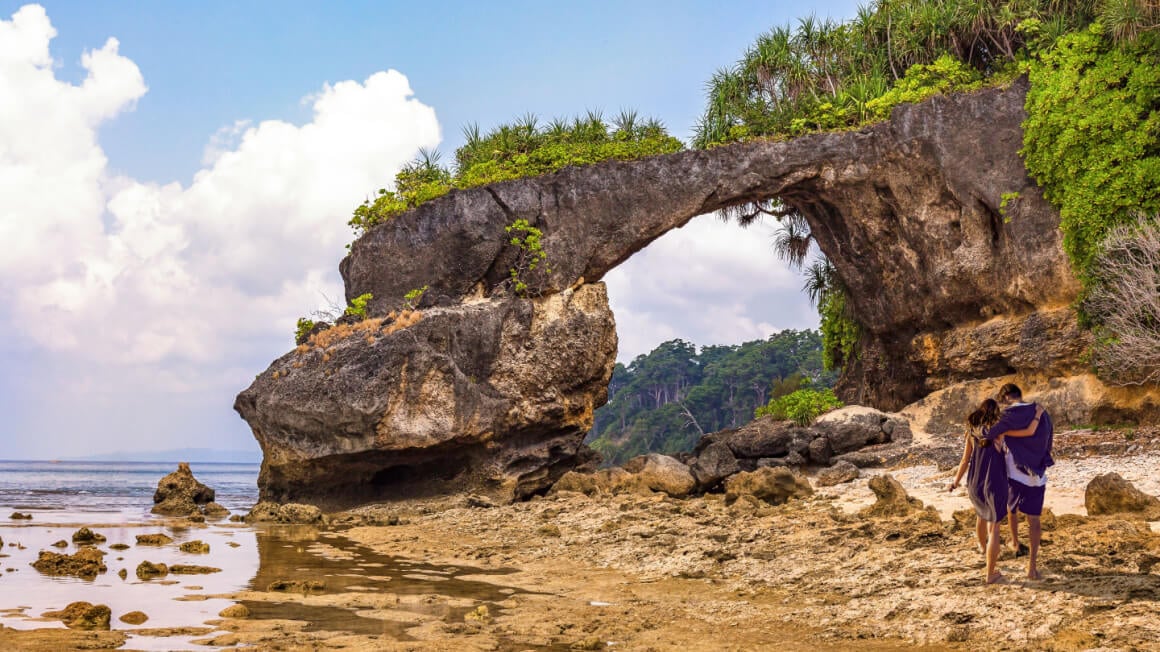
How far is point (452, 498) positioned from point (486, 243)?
570 cm

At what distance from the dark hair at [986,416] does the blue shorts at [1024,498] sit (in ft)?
1.57

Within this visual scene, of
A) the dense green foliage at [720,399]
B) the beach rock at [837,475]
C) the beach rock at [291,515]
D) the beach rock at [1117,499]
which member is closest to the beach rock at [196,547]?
the beach rock at [291,515]

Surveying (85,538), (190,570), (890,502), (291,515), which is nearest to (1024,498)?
(890,502)

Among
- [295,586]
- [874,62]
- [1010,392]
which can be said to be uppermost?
[874,62]

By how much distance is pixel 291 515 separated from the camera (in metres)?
16.8

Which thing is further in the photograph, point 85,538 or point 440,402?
point 440,402

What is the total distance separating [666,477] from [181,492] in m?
11.9

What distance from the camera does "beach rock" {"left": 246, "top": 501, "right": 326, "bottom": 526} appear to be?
1667 cm

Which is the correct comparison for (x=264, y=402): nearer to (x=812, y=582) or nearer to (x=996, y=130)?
(x=812, y=582)

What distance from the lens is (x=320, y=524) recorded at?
16.3 m

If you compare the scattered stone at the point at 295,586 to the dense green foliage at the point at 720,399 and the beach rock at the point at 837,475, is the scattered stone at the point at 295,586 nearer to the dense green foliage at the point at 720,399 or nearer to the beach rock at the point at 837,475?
the beach rock at the point at 837,475

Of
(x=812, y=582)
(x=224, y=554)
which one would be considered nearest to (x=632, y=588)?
(x=812, y=582)

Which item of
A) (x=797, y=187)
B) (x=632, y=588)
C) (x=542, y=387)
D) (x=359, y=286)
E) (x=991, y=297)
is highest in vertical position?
(x=797, y=187)

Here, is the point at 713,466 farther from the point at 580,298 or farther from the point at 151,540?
the point at 151,540
